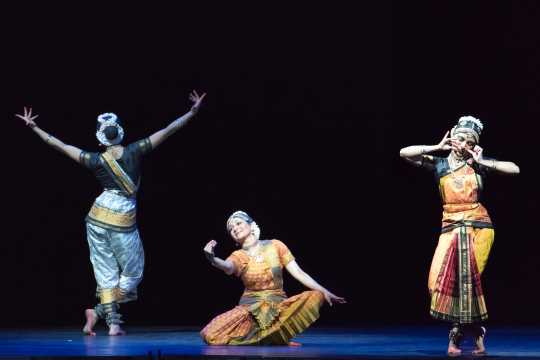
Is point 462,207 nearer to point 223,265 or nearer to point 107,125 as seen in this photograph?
point 223,265

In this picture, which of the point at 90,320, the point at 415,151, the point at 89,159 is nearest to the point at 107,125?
the point at 89,159

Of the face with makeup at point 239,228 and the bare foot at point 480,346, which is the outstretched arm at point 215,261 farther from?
the bare foot at point 480,346

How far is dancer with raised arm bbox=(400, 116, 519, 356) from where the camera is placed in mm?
5094

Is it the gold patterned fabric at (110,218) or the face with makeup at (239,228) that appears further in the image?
the gold patterned fabric at (110,218)

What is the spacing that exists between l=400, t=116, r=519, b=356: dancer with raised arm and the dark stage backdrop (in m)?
2.29

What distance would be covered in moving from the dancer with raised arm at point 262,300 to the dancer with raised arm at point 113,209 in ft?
2.99

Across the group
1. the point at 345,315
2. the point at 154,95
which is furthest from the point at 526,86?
the point at 154,95

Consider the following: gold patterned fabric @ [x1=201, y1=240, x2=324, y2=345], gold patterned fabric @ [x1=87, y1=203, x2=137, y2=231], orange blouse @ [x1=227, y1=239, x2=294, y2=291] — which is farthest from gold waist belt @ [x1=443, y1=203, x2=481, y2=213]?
gold patterned fabric @ [x1=87, y1=203, x2=137, y2=231]

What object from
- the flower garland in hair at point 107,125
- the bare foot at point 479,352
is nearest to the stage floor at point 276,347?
the bare foot at point 479,352

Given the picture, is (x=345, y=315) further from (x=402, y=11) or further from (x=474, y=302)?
(x=474, y=302)

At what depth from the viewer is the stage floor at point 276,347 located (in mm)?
4941

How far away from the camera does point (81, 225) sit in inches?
315

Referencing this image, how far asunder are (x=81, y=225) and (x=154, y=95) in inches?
41.3

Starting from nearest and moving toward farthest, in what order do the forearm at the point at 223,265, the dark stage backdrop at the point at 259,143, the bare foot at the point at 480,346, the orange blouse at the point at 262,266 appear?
the bare foot at the point at 480,346
the forearm at the point at 223,265
the orange blouse at the point at 262,266
the dark stage backdrop at the point at 259,143
